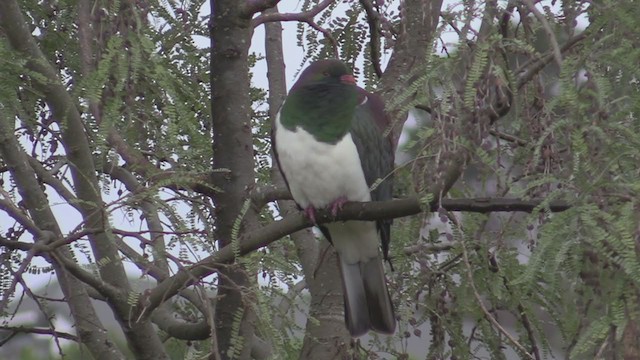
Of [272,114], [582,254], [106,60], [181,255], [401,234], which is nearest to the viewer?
[582,254]

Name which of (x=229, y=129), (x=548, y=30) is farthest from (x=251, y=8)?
(x=548, y=30)

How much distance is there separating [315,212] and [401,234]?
26 cm

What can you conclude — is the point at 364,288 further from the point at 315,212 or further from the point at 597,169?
the point at 597,169

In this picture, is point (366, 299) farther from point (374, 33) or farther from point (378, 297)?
point (374, 33)

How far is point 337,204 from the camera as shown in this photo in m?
3.47

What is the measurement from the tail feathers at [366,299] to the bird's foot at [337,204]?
0.34m

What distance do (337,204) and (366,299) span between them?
14.4 inches

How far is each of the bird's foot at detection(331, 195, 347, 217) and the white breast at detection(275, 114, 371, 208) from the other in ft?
0.03

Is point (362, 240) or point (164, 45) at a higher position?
point (164, 45)

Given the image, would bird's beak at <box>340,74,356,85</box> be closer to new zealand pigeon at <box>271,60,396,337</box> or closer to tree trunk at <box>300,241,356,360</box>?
new zealand pigeon at <box>271,60,396,337</box>

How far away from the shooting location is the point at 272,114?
13.9 feet

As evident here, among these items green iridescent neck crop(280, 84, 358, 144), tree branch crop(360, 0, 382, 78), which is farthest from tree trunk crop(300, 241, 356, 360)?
tree branch crop(360, 0, 382, 78)

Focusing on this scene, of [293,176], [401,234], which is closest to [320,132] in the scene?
[293,176]

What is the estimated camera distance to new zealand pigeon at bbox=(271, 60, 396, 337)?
3.48m
